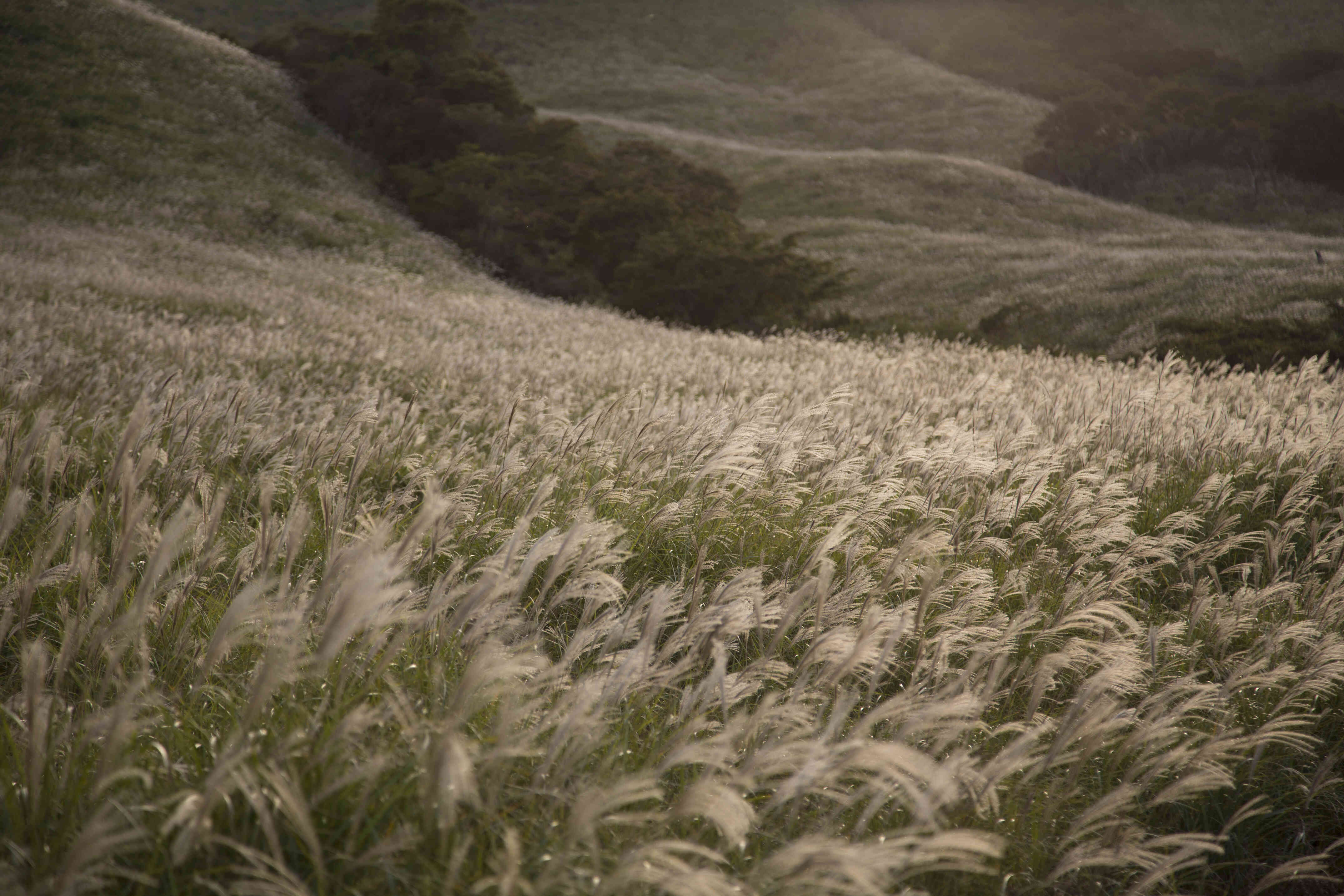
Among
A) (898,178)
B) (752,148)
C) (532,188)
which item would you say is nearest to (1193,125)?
(898,178)

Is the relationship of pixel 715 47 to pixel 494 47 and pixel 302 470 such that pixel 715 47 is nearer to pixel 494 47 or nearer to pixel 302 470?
pixel 494 47

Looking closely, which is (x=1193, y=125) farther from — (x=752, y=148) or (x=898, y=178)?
(x=752, y=148)

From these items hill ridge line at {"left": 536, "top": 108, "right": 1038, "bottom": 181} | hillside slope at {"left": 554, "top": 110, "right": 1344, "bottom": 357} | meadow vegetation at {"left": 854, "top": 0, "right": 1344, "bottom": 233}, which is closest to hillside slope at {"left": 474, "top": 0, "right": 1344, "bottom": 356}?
hillside slope at {"left": 554, "top": 110, "right": 1344, "bottom": 357}

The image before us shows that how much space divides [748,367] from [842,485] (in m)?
5.56

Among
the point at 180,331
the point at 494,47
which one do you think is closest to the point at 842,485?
the point at 180,331

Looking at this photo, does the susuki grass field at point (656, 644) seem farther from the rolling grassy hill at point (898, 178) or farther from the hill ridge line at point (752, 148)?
the hill ridge line at point (752, 148)

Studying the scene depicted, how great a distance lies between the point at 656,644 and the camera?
273 cm

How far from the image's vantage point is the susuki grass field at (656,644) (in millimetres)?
1346

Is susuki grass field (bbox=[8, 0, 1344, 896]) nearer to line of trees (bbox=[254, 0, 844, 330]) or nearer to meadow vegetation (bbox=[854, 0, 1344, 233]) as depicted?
line of trees (bbox=[254, 0, 844, 330])

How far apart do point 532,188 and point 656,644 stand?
25.5 metres

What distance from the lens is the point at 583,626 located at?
2.33 m

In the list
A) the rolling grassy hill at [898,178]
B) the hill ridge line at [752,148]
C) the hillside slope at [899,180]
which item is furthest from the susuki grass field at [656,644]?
the hill ridge line at [752,148]

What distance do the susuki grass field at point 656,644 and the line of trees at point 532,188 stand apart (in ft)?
47.8

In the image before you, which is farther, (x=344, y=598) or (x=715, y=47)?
(x=715, y=47)
